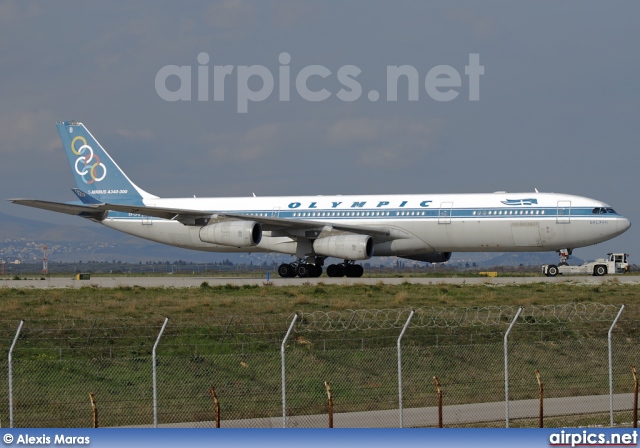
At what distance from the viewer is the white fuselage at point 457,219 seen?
160ft

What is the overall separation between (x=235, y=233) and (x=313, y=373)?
90.1 ft

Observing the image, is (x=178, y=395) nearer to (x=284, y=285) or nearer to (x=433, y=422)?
(x=433, y=422)

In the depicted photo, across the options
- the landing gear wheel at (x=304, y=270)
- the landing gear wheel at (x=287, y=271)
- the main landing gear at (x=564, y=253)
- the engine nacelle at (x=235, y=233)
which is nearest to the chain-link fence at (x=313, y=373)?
the main landing gear at (x=564, y=253)

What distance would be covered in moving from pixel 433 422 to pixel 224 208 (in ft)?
127

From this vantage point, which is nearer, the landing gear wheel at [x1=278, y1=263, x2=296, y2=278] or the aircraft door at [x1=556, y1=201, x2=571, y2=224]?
the aircraft door at [x1=556, y1=201, x2=571, y2=224]

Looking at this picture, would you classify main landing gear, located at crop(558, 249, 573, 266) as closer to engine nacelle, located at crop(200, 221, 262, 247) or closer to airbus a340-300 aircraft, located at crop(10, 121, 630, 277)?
airbus a340-300 aircraft, located at crop(10, 121, 630, 277)

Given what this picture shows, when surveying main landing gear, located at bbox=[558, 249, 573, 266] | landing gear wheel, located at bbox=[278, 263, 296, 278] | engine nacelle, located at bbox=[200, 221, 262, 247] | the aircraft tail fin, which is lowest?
landing gear wheel, located at bbox=[278, 263, 296, 278]

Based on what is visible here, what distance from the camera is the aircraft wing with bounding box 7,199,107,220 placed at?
51.5 metres

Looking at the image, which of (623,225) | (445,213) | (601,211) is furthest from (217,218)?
(623,225)

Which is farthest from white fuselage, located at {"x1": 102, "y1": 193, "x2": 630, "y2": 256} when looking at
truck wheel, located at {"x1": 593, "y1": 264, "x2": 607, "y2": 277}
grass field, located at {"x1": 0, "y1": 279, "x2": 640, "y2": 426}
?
grass field, located at {"x1": 0, "y1": 279, "x2": 640, "y2": 426}

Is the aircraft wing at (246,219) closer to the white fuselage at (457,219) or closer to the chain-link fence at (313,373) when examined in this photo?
the white fuselage at (457,219)

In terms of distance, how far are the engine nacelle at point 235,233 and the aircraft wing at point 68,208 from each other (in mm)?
7169

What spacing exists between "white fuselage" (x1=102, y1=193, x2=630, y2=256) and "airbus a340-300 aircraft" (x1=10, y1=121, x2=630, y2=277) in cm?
5

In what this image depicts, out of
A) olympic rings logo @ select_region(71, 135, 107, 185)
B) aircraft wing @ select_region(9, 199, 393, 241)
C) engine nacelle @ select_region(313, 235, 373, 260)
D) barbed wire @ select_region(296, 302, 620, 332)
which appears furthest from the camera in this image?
olympic rings logo @ select_region(71, 135, 107, 185)
